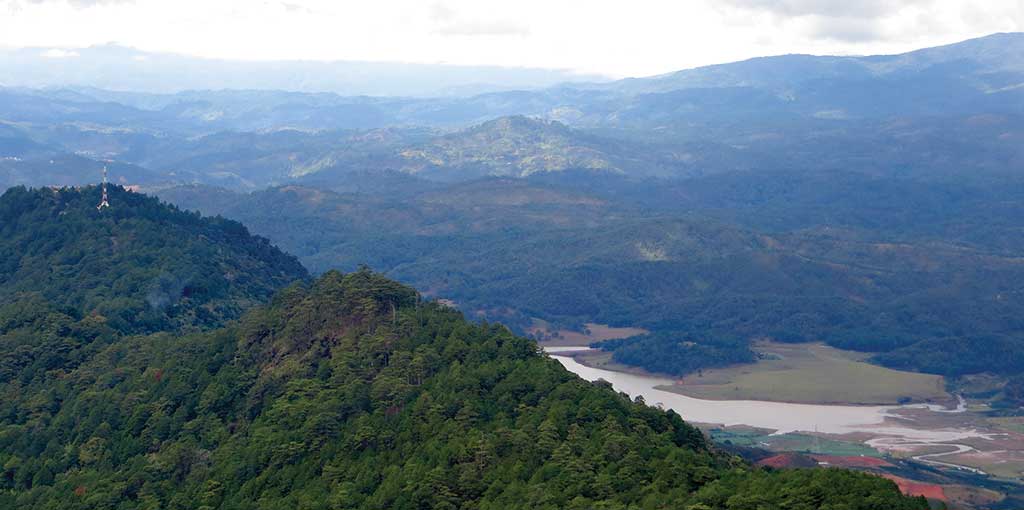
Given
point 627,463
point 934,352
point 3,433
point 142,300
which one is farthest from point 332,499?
point 934,352

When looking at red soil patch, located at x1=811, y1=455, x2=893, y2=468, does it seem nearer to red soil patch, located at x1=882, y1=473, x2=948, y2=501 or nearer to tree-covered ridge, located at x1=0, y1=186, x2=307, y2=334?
red soil patch, located at x1=882, y1=473, x2=948, y2=501

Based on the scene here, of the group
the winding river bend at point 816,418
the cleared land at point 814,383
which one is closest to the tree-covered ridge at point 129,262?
the winding river bend at point 816,418

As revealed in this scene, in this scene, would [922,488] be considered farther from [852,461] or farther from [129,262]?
[129,262]

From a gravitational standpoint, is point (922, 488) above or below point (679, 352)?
above

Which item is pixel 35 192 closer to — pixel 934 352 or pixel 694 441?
pixel 694 441

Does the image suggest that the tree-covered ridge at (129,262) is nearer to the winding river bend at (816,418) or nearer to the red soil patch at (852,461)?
the winding river bend at (816,418)

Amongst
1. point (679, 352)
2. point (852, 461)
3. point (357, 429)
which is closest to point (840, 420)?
point (852, 461)
